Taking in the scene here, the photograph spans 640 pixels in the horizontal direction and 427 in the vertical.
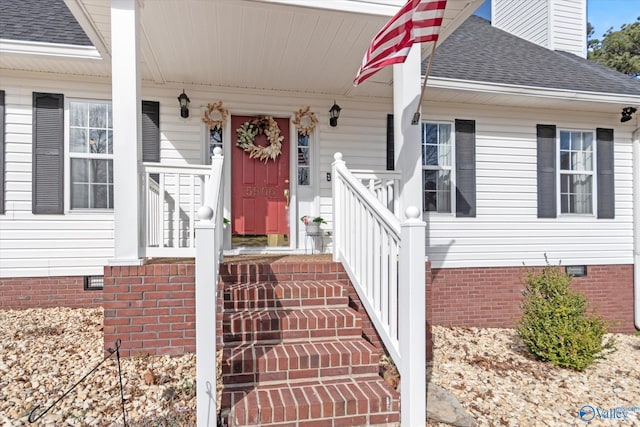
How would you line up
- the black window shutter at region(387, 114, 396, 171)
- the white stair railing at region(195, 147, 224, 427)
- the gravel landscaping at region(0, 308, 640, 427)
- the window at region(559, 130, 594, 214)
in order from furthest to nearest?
1. the window at region(559, 130, 594, 214)
2. the black window shutter at region(387, 114, 396, 171)
3. the gravel landscaping at region(0, 308, 640, 427)
4. the white stair railing at region(195, 147, 224, 427)

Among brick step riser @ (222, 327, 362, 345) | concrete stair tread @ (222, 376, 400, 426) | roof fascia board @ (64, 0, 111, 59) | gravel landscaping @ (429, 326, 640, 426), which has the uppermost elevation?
roof fascia board @ (64, 0, 111, 59)

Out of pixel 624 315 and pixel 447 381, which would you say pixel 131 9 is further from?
pixel 624 315

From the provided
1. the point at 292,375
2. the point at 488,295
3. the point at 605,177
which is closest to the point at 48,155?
the point at 292,375

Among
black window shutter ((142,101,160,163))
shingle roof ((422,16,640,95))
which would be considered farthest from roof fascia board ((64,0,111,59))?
shingle roof ((422,16,640,95))

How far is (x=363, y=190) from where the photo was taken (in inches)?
118

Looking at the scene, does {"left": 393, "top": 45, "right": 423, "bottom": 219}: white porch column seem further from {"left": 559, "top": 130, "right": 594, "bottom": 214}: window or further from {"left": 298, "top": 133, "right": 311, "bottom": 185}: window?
{"left": 559, "top": 130, "right": 594, "bottom": 214}: window

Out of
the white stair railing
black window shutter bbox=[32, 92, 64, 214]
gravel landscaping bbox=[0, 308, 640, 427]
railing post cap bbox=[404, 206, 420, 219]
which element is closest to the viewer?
the white stair railing

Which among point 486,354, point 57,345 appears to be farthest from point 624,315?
point 57,345

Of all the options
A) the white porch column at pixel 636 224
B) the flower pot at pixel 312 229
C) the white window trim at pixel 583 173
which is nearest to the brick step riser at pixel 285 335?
the flower pot at pixel 312 229

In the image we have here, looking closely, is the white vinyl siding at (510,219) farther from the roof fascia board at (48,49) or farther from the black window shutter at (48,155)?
the black window shutter at (48,155)

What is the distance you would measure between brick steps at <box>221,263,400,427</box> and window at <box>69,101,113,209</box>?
2534 mm

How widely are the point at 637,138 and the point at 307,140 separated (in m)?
5.41

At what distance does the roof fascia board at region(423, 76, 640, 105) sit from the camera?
5027 mm

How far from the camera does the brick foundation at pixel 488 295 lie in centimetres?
541
